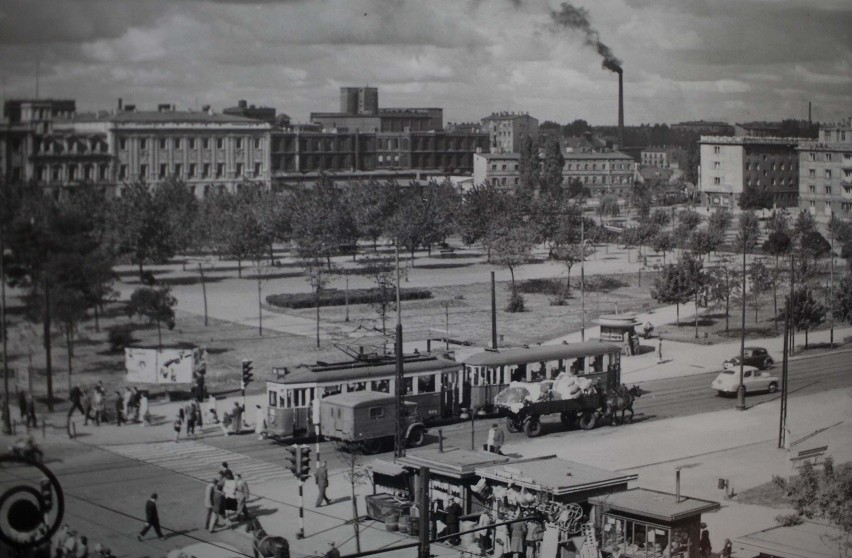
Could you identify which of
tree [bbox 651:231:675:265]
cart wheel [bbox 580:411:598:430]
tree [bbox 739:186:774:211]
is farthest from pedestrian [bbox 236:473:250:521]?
tree [bbox 651:231:675:265]

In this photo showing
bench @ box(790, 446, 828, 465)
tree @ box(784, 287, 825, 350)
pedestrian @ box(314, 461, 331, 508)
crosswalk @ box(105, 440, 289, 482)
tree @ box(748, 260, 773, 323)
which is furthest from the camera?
tree @ box(748, 260, 773, 323)

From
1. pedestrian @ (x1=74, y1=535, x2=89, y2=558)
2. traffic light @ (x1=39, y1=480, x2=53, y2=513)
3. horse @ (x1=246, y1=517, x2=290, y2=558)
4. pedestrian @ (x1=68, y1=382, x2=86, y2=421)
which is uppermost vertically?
pedestrian @ (x1=68, y1=382, x2=86, y2=421)

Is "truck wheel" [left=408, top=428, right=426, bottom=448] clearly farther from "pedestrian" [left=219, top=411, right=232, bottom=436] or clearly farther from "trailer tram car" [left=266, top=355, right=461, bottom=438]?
"pedestrian" [left=219, top=411, right=232, bottom=436]

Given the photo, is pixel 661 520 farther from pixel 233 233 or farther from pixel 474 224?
pixel 474 224

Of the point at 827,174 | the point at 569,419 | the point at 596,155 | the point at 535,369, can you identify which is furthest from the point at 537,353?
the point at 596,155

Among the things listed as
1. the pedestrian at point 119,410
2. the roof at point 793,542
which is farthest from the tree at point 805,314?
the pedestrian at point 119,410

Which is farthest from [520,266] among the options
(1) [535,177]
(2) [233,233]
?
(1) [535,177]
